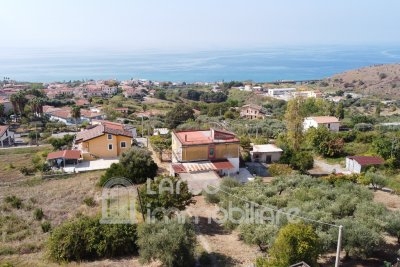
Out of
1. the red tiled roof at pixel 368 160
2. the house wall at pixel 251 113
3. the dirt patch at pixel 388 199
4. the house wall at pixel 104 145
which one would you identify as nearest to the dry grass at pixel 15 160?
the house wall at pixel 104 145

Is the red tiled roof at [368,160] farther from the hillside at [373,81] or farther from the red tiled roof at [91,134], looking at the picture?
the hillside at [373,81]

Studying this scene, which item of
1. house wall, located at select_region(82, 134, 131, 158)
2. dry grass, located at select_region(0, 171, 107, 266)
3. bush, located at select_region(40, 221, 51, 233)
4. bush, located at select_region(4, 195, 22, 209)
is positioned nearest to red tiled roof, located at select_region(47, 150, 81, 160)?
house wall, located at select_region(82, 134, 131, 158)

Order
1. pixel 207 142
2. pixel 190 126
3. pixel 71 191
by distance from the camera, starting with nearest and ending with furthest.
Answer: pixel 71 191 → pixel 207 142 → pixel 190 126

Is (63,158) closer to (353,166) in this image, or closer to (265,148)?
(265,148)

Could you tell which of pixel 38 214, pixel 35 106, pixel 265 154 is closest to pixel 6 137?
pixel 35 106

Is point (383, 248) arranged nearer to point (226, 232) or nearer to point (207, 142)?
point (226, 232)

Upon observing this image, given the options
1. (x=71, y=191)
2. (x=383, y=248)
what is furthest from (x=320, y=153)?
(x=71, y=191)
